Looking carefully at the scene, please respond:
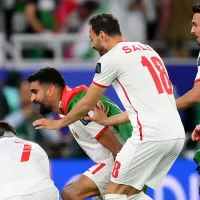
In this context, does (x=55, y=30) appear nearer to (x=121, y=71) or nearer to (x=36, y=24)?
(x=36, y=24)

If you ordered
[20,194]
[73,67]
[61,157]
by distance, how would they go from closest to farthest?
[20,194], [61,157], [73,67]

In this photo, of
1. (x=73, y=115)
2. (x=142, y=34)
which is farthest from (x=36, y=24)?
(x=73, y=115)

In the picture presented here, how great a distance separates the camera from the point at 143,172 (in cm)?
941

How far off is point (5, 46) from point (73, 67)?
96cm

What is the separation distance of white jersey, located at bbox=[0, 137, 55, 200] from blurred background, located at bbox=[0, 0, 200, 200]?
5.03m

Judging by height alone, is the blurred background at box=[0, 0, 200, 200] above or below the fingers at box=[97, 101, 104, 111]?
below

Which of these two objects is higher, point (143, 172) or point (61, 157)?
point (143, 172)

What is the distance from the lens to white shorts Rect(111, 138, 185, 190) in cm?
933

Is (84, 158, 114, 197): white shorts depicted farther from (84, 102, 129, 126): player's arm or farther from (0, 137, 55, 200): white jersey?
(0, 137, 55, 200): white jersey

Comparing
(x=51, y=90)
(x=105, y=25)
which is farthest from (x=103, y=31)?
(x=51, y=90)

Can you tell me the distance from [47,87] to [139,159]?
116cm

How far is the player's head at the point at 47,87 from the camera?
32.7ft

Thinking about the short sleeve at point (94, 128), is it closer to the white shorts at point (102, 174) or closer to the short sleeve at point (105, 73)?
the white shorts at point (102, 174)

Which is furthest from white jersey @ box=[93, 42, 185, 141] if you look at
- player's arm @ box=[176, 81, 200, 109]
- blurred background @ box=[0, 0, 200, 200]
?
blurred background @ box=[0, 0, 200, 200]
